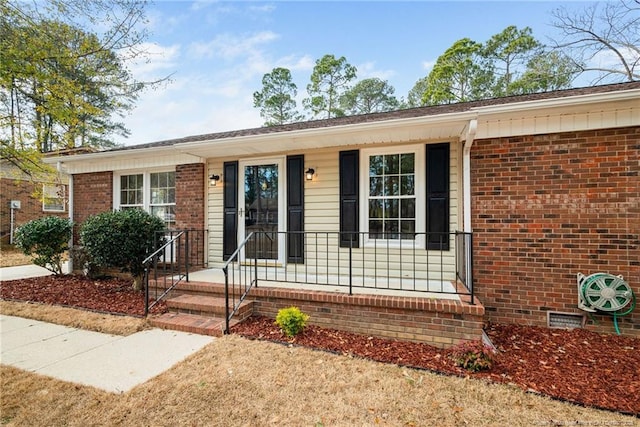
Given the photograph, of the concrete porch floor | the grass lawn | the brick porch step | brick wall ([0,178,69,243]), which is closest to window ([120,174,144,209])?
the concrete porch floor

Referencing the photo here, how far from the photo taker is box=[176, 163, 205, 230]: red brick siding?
6203 millimetres

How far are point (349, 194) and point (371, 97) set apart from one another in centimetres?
1645

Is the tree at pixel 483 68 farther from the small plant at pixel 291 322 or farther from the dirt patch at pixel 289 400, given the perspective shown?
the dirt patch at pixel 289 400

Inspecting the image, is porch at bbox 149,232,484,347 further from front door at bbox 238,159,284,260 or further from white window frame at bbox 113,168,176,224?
white window frame at bbox 113,168,176,224

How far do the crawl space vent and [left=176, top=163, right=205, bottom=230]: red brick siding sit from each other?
604cm

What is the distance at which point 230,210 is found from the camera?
6023mm

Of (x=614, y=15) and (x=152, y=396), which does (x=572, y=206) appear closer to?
(x=152, y=396)

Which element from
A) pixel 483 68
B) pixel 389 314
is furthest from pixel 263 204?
pixel 483 68

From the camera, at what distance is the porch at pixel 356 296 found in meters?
3.55

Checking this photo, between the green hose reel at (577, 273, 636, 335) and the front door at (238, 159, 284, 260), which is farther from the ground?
the front door at (238, 159, 284, 260)

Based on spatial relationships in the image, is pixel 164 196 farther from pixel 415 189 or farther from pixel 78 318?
pixel 415 189

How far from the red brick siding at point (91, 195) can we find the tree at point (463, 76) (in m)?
15.4

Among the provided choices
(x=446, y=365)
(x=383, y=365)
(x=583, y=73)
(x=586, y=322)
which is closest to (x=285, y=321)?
(x=383, y=365)

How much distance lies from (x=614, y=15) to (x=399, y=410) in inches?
517
